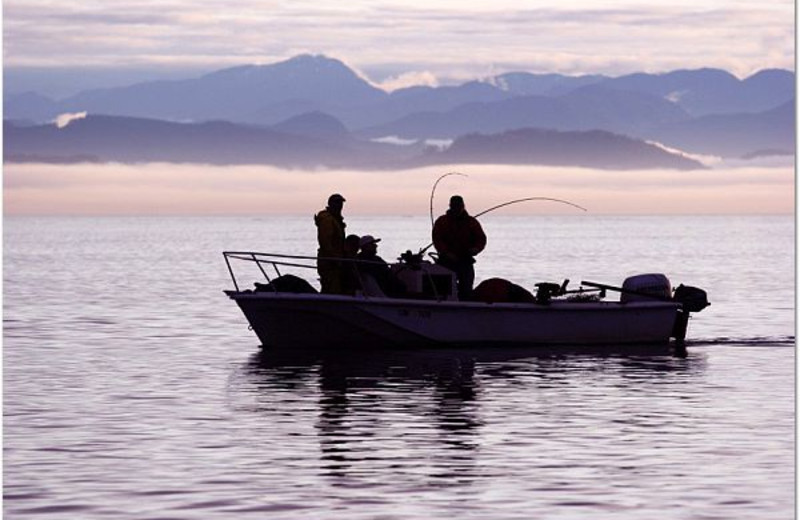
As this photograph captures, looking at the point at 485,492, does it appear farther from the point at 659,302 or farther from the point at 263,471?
the point at 659,302

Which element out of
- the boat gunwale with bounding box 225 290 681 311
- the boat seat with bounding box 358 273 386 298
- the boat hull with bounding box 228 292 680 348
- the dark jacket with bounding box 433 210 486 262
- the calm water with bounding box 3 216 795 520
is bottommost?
the calm water with bounding box 3 216 795 520

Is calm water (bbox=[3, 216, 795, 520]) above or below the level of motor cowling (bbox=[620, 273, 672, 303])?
below

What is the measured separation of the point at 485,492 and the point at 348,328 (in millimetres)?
12363

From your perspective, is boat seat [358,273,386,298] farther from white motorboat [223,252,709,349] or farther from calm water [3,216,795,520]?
calm water [3,216,795,520]

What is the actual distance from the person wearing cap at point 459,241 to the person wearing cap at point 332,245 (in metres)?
1.41

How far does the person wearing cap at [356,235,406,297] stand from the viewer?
27.1 metres

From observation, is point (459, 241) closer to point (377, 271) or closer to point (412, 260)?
point (412, 260)

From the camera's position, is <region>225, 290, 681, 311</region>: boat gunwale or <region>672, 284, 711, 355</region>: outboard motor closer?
<region>225, 290, 681, 311</region>: boat gunwale

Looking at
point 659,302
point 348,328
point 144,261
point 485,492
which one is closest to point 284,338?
point 348,328

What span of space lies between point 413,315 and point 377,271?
794 mm

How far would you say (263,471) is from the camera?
1611 centimetres

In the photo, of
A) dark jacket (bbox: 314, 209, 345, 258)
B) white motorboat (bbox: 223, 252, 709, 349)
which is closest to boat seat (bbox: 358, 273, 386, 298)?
white motorboat (bbox: 223, 252, 709, 349)

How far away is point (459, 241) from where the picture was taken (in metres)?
27.4

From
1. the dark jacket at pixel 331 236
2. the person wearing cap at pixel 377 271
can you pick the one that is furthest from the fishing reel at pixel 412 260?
the dark jacket at pixel 331 236
